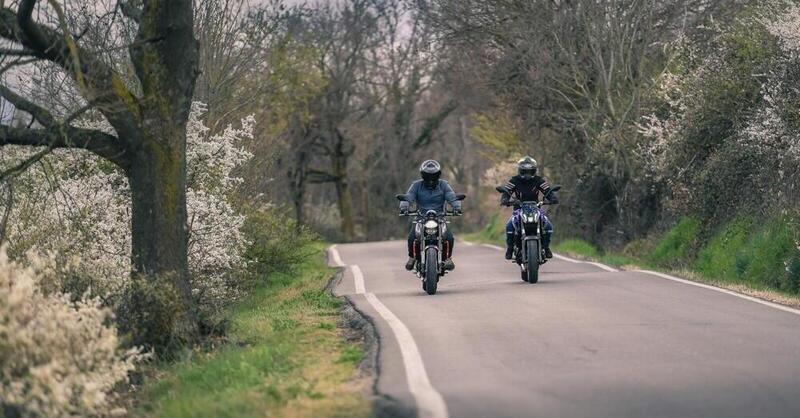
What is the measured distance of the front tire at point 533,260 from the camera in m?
18.3

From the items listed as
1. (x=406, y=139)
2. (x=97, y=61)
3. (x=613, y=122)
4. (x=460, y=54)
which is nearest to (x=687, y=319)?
(x=97, y=61)

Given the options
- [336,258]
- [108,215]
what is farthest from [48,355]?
[336,258]

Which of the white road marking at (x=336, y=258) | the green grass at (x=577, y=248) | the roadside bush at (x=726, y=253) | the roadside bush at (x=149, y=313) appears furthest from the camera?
the green grass at (x=577, y=248)

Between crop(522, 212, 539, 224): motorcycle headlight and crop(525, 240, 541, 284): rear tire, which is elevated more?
crop(522, 212, 539, 224): motorcycle headlight

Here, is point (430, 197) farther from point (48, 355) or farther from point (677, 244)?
point (48, 355)

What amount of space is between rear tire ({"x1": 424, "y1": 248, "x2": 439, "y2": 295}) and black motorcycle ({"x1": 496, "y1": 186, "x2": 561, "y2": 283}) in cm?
189

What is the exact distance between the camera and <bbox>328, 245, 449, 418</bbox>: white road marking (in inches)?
344

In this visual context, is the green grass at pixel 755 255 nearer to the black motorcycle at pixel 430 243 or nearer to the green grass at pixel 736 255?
the green grass at pixel 736 255

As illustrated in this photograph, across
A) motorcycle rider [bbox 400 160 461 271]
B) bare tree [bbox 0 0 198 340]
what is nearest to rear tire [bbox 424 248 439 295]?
motorcycle rider [bbox 400 160 461 271]

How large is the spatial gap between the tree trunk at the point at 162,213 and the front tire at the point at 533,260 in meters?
6.42

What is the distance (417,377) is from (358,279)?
1125 centimetres

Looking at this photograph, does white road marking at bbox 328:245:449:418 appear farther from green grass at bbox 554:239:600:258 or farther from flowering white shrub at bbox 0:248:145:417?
green grass at bbox 554:239:600:258

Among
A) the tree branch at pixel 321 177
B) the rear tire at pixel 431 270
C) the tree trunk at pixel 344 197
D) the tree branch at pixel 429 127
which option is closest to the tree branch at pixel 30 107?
the rear tire at pixel 431 270

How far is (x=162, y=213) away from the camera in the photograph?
42.9 ft
